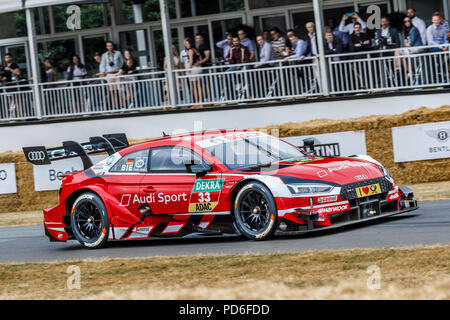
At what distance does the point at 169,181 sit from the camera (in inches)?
456

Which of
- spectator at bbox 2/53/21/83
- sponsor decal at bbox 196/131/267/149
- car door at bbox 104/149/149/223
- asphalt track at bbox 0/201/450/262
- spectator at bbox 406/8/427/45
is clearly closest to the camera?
asphalt track at bbox 0/201/450/262

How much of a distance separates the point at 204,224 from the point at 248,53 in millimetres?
10855

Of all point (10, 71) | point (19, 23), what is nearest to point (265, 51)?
point (10, 71)

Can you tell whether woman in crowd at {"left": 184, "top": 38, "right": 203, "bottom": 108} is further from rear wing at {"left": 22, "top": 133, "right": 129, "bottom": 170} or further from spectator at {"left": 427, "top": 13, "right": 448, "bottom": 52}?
rear wing at {"left": 22, "top": 133, "right": 129, "bottom": 170}

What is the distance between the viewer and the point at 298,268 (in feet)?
28.5

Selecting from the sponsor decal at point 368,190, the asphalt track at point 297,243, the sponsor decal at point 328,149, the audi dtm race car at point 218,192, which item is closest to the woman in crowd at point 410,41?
the sponsor decal at point 328,149

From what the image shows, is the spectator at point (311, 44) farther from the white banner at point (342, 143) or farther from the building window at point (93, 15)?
the building window at point (93, 15)

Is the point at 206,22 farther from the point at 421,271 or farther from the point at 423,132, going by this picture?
the point at 421,271

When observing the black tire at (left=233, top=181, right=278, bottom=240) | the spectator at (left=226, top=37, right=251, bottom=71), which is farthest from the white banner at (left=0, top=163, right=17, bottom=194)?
the black tire at (left=233, top=181, right=278, bottom=240)

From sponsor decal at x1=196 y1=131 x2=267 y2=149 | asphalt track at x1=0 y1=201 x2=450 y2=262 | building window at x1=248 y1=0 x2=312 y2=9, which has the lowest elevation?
asphalt track at x1=0 y1=201 x2=450 y2=262

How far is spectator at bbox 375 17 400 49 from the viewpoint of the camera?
19703mm

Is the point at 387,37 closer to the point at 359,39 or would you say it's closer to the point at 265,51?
the point at 359,39

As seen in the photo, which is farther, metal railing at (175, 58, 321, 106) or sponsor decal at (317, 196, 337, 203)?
metal railing at (175, 58, 321, 106)

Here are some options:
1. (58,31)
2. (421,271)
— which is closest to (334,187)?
(421,271)
